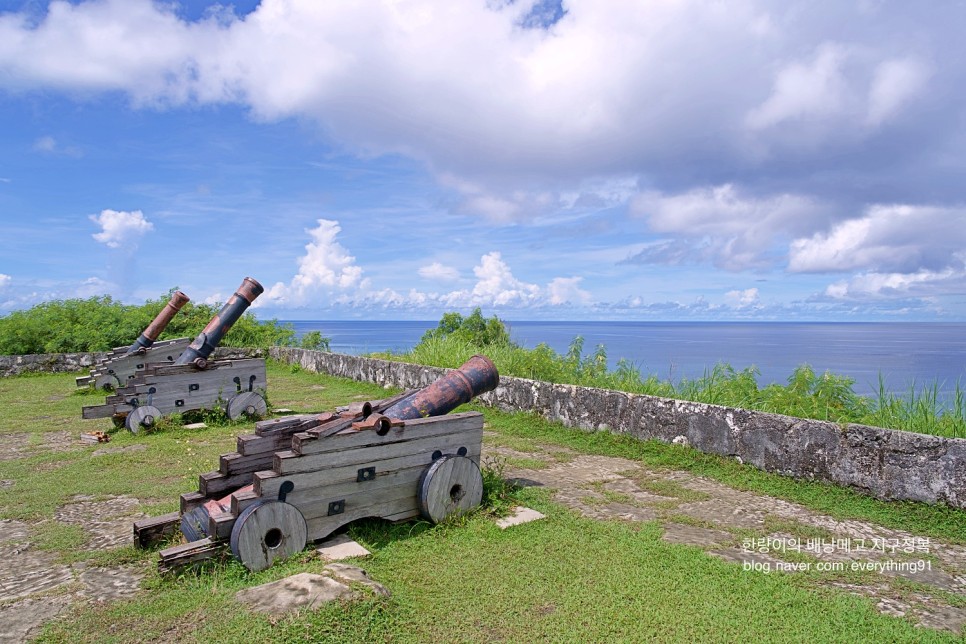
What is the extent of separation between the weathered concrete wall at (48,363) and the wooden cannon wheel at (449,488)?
1232cm

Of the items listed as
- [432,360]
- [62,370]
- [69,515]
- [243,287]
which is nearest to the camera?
[69,515]

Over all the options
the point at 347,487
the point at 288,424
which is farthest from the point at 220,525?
the point at 288,424

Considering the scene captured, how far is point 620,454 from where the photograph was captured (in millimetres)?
6934

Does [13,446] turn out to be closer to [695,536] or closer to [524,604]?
[524,604]

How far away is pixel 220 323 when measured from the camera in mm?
9609

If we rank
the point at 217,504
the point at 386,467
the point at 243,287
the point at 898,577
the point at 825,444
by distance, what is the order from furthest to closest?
the point at 243,287 < the point at 825,444 < the point at 386,467 < the point at 217,504 < the point at 898,577

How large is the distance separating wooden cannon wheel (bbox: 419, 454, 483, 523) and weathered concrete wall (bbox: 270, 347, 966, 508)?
284 cm

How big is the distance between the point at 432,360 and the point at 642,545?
8.46 meters

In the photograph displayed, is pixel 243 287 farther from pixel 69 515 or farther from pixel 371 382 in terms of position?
pixel 69 515

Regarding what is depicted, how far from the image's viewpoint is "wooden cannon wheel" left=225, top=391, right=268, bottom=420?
9297 mm

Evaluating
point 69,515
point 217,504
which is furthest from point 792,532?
point 69,515

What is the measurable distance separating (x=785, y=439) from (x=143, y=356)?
1108cm

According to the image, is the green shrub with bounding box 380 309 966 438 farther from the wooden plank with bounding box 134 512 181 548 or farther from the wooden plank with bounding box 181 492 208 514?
the wooden plank with bounding box 134 512 181 548

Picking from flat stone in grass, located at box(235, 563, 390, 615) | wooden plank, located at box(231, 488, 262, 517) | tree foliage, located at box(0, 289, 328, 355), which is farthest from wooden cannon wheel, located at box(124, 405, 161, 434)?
tree foliage, located at box(0, 289, 328, 355)
